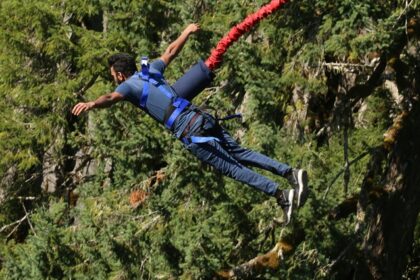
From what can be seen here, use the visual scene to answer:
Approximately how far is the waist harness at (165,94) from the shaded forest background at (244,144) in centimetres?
201

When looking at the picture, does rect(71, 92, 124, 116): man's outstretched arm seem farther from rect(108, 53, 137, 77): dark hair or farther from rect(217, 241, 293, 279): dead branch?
rect(217, 241, 293, 279): dead branch

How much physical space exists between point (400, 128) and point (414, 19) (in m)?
1.48

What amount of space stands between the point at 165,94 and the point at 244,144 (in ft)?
9.44

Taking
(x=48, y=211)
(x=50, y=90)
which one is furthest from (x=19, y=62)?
(x=48, y=211)

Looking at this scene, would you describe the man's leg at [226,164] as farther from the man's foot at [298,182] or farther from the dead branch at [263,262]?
the dead branch at [263,262]

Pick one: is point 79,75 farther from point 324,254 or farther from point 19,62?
point 324,254

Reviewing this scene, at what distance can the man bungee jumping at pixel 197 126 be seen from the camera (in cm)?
817

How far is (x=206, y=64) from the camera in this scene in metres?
8.59

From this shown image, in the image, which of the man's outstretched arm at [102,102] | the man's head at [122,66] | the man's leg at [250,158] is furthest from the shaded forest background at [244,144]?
the man's outstretched arm at [102,102]

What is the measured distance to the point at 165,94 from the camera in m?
8.30

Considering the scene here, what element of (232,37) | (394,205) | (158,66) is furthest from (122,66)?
(394,205)

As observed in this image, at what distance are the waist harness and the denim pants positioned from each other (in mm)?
206

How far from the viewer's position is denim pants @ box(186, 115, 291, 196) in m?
8.19

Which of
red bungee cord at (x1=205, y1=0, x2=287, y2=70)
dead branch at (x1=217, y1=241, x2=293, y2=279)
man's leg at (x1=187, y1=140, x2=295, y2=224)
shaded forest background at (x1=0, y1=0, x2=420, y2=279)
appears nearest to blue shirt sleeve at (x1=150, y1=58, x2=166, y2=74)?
red bungee cord at (x1=205, y1=0, x2=287, y2=70)
